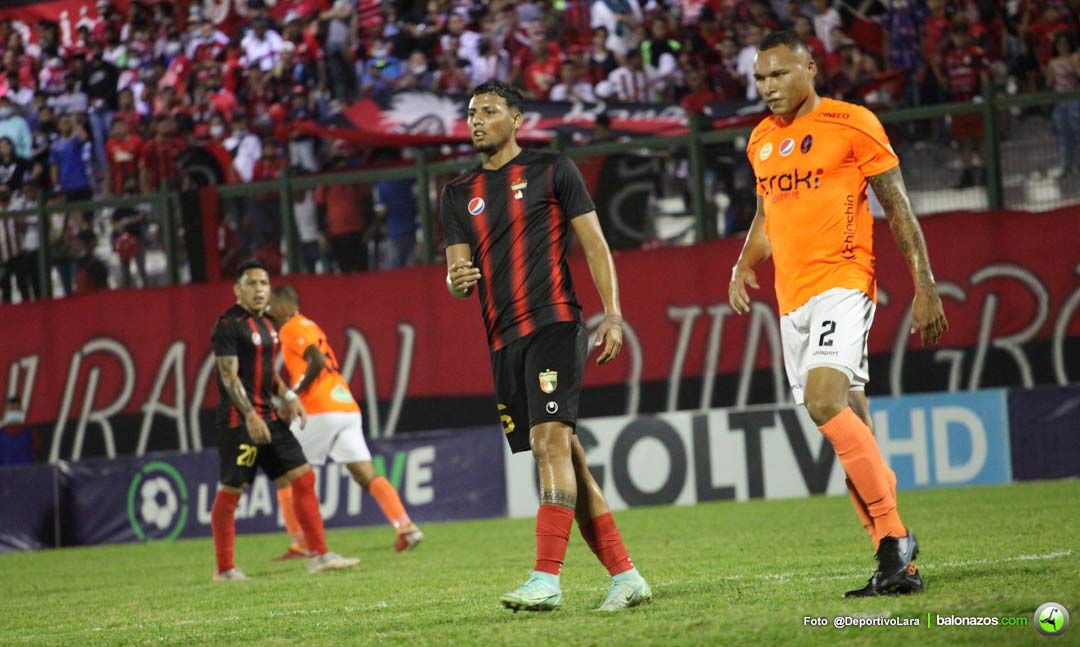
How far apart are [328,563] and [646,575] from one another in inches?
121

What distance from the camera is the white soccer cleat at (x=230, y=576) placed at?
10.7m

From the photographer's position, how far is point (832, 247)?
6438 mm

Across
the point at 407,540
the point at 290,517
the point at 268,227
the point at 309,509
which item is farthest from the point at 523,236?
the point at 268,227

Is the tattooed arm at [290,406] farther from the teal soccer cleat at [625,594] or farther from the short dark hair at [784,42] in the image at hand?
the short dark hair at [784,42]

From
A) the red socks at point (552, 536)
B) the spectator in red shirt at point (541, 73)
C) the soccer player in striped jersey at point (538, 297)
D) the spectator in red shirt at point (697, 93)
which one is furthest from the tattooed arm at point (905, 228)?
the spectator in red shirt at point (541, 73)

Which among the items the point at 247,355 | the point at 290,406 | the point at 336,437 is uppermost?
the point at 247,355

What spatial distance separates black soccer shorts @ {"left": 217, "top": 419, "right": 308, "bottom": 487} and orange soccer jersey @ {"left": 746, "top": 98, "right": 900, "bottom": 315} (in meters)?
5.37

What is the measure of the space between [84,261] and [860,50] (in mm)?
9539

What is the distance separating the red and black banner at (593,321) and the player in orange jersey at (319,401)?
4357 millimetres

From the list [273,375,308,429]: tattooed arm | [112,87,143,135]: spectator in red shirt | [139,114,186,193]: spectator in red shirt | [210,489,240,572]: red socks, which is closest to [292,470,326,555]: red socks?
[210,489,240,572]: red socks

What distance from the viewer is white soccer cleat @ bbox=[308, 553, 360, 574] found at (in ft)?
35.2

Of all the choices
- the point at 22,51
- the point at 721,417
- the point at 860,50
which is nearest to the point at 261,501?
the point at 721,417

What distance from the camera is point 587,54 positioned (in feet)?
61.3

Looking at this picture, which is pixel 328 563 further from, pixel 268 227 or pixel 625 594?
pixel 268 227
